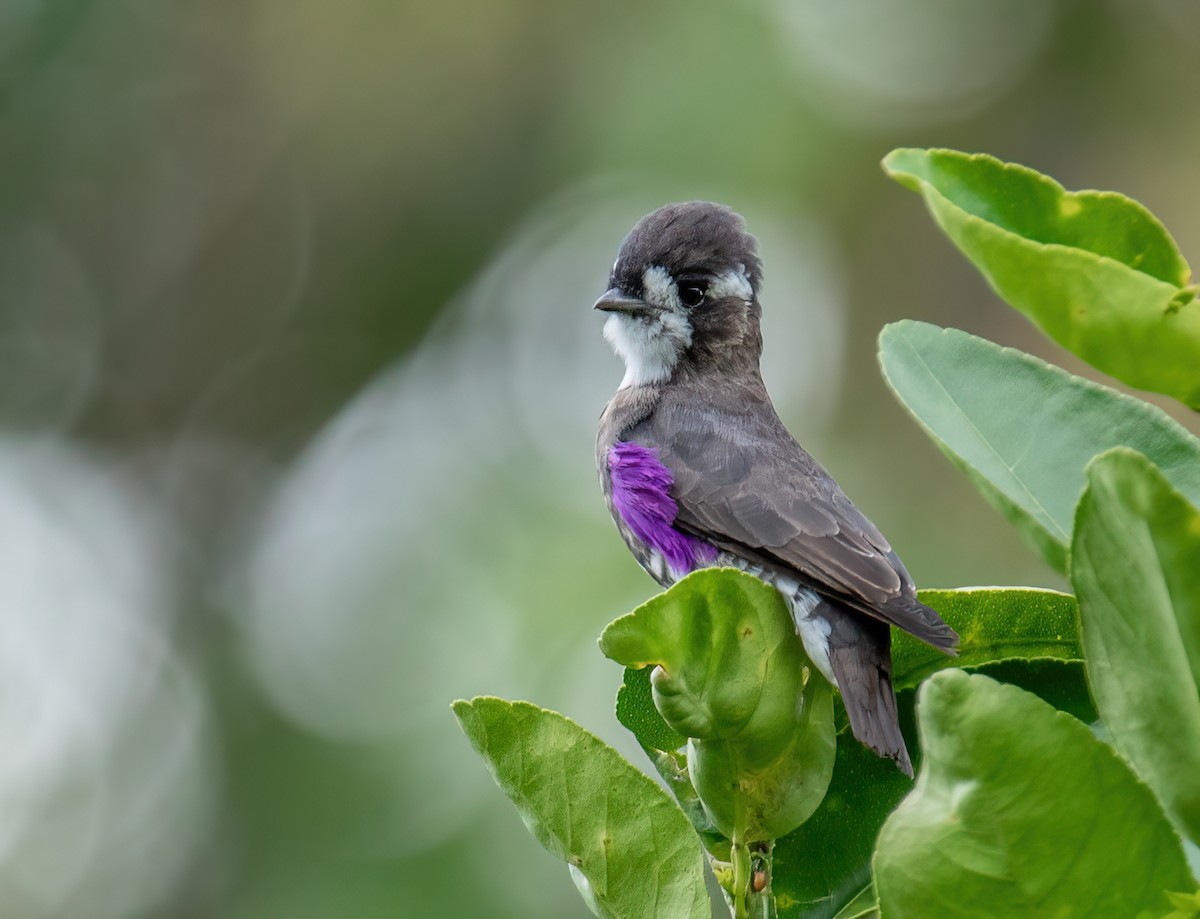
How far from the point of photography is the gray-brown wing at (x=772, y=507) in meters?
2.55

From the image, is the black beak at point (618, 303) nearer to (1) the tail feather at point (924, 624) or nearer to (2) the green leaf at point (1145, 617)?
(1) the tail feather at point (924, 624)

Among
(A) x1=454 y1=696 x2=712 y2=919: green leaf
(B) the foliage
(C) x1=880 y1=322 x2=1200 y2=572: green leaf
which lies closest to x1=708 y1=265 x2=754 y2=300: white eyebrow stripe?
(B) the foliage

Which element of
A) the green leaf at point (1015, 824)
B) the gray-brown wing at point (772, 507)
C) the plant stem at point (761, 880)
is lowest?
the green leaf at point (1015, 824)

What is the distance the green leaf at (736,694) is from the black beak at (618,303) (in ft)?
7.50

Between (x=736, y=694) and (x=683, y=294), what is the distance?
252 centimetres

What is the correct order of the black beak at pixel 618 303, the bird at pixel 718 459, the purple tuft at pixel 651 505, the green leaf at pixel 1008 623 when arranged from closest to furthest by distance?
1. the green leaf at pixel 1008 623
2. the bird at pixel 718 459
3. the purple tuft at pixel 651 505
4. the black beak at pixel 618 303

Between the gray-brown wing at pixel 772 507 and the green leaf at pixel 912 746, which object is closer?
the green leaf at pixel 912 746

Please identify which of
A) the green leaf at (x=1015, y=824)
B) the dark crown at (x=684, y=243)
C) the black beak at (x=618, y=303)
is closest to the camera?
the green leaf at (x=1015, y=824)

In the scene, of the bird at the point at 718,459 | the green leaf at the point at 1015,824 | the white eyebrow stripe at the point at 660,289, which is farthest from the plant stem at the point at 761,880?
the white eyebrow stripe at the point at 660,289

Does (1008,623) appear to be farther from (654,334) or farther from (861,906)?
(654,334)

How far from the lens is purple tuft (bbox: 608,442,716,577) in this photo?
315 cm

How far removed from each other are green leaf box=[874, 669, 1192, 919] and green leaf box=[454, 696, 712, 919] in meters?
0.34

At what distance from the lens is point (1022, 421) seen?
1.39 m

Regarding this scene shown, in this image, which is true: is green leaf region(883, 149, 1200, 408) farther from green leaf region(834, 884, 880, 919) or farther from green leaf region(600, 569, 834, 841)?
green leaf region(834, 884, 880, 919)
